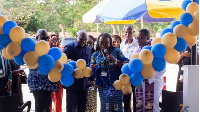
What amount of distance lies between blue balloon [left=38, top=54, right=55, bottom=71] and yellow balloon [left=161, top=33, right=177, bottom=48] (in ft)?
4.55

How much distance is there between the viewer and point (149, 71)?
3.40 metres

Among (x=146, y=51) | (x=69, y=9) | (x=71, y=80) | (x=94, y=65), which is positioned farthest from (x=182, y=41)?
(x=69, y=9)

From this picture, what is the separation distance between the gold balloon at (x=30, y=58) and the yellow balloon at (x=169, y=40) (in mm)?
1548

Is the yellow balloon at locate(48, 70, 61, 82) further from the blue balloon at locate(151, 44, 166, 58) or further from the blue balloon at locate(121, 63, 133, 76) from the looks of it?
the blue balloon at locate(151, 44, 166, 58)

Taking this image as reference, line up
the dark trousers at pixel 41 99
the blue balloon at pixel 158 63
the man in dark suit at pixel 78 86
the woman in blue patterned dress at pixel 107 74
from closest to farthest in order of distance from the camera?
the blue balloon at pixel 158 63
the woman in blue patterned dress at pixel 107 74
the dark trousers at pixel 41 99
the man in dark suit at pixel 78 86

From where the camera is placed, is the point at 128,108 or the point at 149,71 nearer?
the point at 149,71

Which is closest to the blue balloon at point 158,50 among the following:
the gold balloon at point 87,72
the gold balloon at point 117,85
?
the gold balloon at point 117,85

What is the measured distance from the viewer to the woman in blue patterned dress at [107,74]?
368 cm

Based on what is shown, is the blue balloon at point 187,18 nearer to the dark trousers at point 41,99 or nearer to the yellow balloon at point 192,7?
the yellow balloon at point 192,7

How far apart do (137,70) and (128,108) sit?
5.08 ft

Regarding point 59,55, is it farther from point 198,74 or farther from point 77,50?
point 198,74

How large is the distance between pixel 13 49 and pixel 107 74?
126 centimetres

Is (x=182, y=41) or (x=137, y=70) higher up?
(x=182, y=41)

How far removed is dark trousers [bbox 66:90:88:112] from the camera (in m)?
4.09
